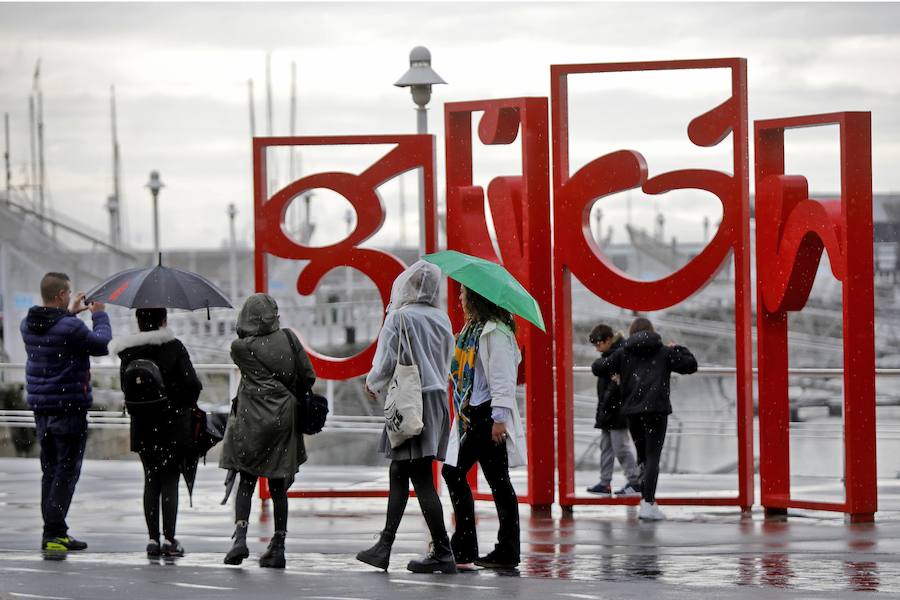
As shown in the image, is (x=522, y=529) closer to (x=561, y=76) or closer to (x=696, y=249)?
(x=561, y=76)

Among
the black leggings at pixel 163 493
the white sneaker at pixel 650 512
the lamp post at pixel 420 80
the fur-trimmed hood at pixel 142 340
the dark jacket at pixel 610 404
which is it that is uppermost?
the lamp post at pixel 420 80

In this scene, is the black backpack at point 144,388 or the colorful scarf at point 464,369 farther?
the black backpack at point 144,388

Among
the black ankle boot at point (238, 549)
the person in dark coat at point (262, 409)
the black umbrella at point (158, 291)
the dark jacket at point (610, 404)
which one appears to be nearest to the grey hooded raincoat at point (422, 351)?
the person in dark coat at point (262, 409)

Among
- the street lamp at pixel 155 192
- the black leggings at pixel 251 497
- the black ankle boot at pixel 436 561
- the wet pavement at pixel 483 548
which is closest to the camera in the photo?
the wet pavement at pixel 483 548

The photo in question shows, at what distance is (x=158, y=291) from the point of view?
929 centimetres

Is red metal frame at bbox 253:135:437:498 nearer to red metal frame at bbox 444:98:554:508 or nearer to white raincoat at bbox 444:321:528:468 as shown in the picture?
red metal frame at bbox 444:98:554:508

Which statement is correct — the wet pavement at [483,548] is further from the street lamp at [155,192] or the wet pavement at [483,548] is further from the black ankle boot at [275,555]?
the street lamp at [155,192]

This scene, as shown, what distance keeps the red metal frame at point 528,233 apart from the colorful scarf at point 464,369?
2.71 m

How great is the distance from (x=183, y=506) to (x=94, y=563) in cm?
306

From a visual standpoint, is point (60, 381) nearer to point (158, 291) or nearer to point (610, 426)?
point (158, 291)

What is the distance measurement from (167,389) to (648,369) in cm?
374

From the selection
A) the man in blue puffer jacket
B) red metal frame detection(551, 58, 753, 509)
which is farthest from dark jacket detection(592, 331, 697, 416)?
the man in blue puffer jacket

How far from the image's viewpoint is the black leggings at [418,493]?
8438 millimetres

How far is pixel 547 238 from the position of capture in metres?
11.6
